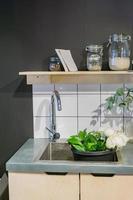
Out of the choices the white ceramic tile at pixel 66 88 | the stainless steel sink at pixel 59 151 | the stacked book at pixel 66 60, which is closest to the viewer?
the stacked book at pixel 66 60

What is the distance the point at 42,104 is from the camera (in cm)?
216

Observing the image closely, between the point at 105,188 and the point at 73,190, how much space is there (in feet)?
0.55

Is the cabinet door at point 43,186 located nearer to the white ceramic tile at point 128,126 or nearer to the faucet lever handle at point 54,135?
the faucet lever handle at point 54,135

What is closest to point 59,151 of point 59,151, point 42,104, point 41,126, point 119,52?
point 59,151

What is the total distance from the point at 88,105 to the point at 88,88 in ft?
0.39

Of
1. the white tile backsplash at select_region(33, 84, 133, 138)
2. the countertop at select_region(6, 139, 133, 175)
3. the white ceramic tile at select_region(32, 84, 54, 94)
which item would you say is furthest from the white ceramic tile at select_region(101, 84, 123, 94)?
the countertop at select_region(6, 139, 133, 175)

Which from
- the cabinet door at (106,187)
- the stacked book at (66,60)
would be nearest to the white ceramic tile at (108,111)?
the stacked book at (66,60)

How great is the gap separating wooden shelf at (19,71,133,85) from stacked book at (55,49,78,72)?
0.05 meters

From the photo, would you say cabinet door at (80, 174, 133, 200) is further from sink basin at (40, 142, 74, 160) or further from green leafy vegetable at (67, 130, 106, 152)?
sink basin at (40, 142, 74, 160)

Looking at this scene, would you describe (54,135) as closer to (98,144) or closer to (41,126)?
(41,126)

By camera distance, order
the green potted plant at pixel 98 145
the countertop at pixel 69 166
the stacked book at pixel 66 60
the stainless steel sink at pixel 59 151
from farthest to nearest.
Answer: the stainless steel sink at pixel 59 151 → the stacked book at pixel 66 60 → the green potted plant at pixel 98 145 → the countertop at pixel 69 166

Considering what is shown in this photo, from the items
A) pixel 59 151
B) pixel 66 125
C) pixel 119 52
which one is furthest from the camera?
pixel 66 125

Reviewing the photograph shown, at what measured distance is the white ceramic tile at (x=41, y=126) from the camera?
217cm

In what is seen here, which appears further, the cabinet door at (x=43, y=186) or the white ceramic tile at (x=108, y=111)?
the white ceramic tile at (x=108, y=111)
